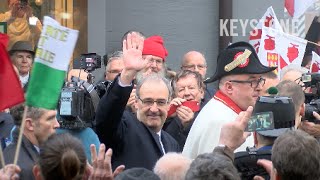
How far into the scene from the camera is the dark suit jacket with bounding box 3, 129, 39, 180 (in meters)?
5.34

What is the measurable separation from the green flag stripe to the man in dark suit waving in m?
1.40

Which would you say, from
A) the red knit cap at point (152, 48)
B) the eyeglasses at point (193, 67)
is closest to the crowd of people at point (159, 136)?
the red knit cap at point (152, 48)

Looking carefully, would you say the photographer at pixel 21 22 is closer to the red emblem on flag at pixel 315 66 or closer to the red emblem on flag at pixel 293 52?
the red emblem on flag at pixel 293 52

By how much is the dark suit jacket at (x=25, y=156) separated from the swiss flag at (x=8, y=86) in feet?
1.78

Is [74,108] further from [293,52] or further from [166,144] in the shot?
[293,52]

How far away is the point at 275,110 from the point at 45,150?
1.52 metres

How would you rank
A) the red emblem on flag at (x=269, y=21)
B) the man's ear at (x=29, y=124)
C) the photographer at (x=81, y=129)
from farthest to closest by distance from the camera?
the red emblem on flag at (x=269, y=21) < the photographer at (x=81, y=129) < the man's ear at (x=29, y=124)

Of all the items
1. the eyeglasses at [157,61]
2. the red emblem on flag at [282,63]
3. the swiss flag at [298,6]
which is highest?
the swiss flag at [298,6]

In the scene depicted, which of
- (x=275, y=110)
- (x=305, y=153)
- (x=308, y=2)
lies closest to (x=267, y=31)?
(x=308, y=2)

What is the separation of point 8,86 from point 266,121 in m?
1.53

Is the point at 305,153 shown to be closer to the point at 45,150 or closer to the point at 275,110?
the point at 275,110

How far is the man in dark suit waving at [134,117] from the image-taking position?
241 inches

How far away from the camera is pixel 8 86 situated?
498 cm

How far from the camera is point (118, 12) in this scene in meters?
12.5
